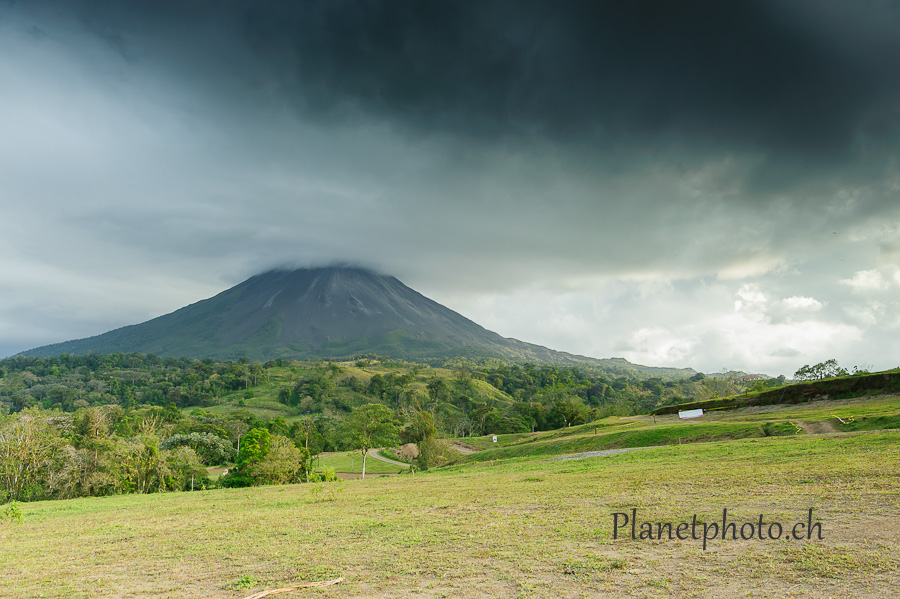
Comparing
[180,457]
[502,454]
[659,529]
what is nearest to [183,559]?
[659,529]

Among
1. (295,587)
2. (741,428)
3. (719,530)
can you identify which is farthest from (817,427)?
(295,587)

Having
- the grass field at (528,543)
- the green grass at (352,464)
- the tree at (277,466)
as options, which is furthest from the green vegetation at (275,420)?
the grass field at (528,543)

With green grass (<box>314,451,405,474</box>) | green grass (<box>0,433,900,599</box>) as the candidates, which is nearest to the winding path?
green grass (<box>314,451,405,474</box>)

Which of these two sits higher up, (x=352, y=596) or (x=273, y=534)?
(x=352, y=596)

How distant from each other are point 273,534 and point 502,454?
3167 centimetres

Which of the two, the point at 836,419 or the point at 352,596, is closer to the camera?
the point at 352,596

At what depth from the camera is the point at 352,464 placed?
6406 cm

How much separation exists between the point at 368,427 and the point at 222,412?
267 ft

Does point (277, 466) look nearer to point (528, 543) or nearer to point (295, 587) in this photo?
point (295, 587)

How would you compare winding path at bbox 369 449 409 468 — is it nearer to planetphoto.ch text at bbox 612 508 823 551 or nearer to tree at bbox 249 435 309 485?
tree at bbox 249 435 309 485

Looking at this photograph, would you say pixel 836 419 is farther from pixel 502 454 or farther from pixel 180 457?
pixel 180 457

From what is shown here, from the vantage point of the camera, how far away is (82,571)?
1072cm

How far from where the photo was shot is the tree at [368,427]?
49.2 metres

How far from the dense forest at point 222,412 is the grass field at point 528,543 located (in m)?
22.4
